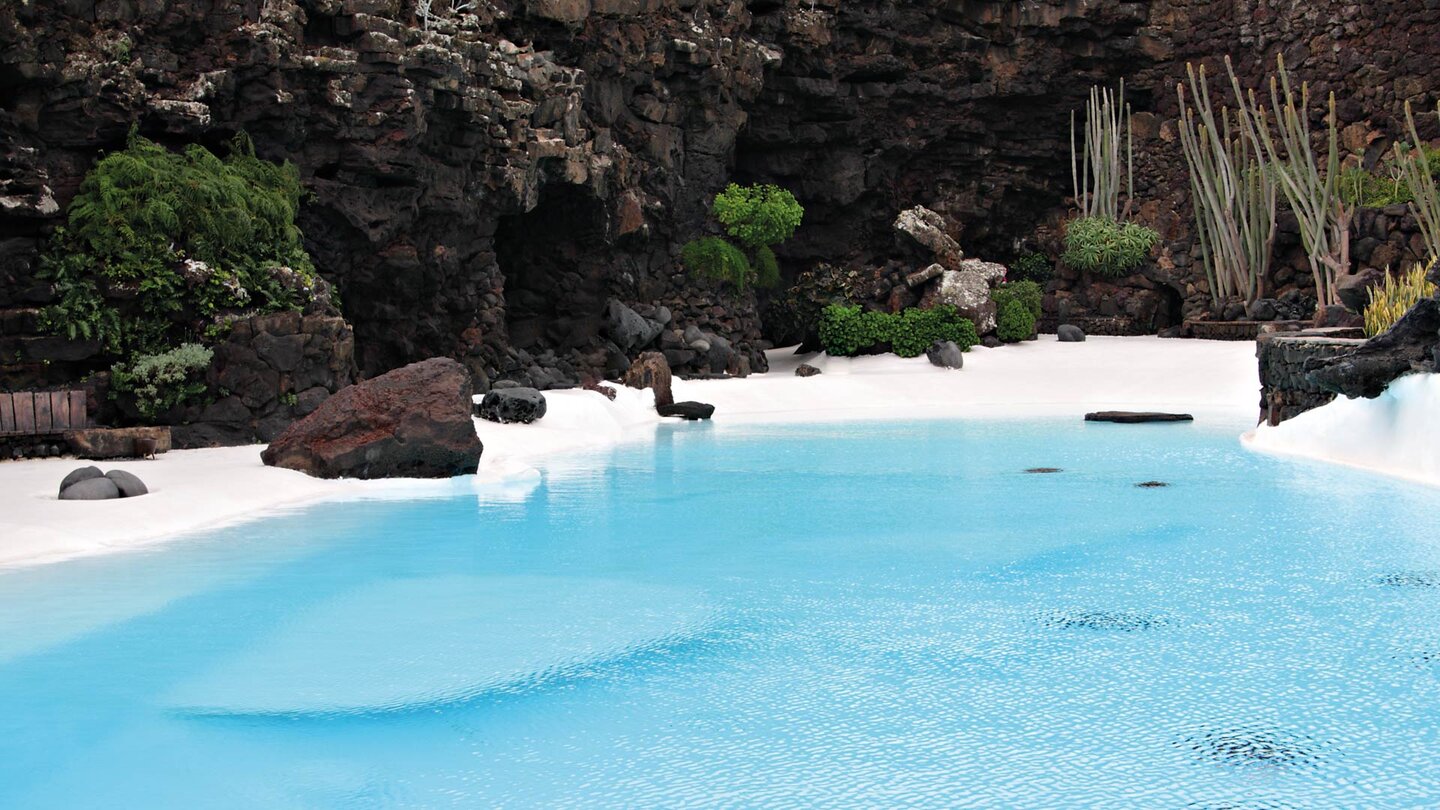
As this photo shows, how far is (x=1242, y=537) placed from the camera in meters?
10.4

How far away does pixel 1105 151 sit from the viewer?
102 feet

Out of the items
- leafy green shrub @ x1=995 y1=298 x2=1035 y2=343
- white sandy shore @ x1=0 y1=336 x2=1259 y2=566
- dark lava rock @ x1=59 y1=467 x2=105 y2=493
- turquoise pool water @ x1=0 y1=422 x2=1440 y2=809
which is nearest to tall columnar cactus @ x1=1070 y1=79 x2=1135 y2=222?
white sandy shore @ x1=0 y1=336 x2=1259 y2=566

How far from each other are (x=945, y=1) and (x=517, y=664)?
2516 centimetres

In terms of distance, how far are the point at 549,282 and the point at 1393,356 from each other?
14.7 meters

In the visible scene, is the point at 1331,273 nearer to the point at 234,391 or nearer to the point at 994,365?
the point at 994,365

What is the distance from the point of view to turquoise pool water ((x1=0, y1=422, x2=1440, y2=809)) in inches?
213

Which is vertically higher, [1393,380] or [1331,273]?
[1331,273]

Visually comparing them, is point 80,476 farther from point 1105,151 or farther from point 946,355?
point 1105,151

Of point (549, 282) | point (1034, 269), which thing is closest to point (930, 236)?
point (1034, 269)

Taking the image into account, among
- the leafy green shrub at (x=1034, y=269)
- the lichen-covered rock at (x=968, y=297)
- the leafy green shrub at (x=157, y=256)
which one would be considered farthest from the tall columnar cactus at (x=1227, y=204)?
the leafy green shrub at (x=157, y=256)

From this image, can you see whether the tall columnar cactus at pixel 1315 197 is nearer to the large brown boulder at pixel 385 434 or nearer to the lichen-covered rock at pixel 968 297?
the lichen-covered rock at pixel 968 297

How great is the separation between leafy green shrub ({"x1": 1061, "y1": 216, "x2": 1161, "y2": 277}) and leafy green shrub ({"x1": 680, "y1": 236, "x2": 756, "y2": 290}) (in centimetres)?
897

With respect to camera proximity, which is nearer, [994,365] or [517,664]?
[517,664]

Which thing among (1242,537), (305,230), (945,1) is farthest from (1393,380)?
(945,1)
